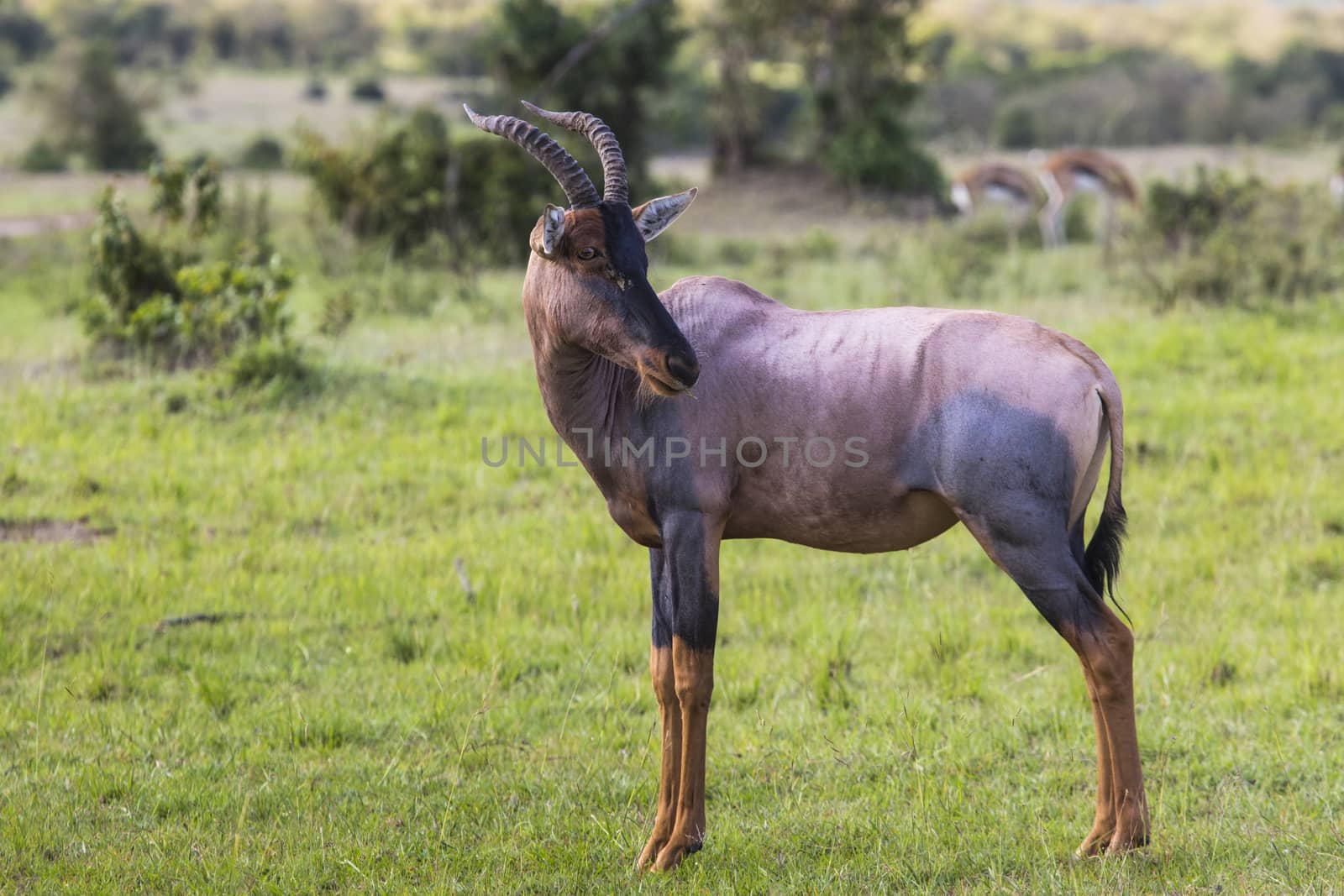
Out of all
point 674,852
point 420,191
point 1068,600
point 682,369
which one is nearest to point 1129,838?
point 1068,600

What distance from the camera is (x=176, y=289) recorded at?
40.2ft

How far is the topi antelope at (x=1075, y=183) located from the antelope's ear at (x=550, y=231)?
2024cm

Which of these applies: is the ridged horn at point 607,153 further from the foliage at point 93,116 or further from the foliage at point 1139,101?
the foliage at point 1139,101

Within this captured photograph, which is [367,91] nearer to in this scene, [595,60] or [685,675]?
[595,60]

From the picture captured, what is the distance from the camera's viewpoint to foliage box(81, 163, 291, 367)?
35.4ft

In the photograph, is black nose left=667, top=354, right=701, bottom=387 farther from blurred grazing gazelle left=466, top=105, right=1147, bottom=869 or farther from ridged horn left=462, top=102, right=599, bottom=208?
ridged horn left=462, top=102, right=599, bottom=208

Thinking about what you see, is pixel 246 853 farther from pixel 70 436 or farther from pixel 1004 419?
pixel 70 436

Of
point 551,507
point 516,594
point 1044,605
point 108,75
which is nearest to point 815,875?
point 1044,605

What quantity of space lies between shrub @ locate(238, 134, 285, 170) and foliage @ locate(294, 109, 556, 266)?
18.8 meters

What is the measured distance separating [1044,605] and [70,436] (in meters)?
7.38

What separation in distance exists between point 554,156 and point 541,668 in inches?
116

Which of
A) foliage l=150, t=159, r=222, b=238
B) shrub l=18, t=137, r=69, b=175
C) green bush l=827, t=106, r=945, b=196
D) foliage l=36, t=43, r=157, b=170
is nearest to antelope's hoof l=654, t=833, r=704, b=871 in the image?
foliage l=150, t=159, r=222, b=238

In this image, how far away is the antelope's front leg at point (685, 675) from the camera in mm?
4438

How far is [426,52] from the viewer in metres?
85.6
